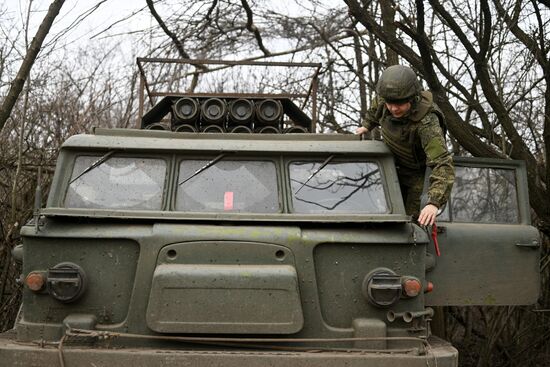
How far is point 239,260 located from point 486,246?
216cm

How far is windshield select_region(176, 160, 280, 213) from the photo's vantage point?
515 cm

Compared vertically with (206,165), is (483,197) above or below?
below

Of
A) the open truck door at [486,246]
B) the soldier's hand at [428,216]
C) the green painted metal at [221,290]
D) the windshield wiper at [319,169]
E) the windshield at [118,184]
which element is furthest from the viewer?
the open truck door at [486,246]

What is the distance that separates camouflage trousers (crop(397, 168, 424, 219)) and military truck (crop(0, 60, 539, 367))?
27 cm

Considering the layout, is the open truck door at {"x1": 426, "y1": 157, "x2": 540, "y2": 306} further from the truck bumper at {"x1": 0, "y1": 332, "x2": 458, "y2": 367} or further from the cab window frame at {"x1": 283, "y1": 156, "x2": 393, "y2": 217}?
the truck bumper at {"x1": 0, "y1": 332, "x2": 458, "y2": 367}

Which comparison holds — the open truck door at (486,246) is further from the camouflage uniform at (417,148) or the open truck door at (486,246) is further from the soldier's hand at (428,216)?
the soldier's hand at (428,216)

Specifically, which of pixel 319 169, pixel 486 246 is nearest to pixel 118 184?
pixel 319 169

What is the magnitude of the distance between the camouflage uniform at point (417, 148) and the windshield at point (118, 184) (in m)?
1.80

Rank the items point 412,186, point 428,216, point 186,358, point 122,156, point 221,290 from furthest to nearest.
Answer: point 412,186 → point 122,156 → point 428,216 → point 221,290 → point 186,358

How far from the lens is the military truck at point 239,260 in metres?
4.52

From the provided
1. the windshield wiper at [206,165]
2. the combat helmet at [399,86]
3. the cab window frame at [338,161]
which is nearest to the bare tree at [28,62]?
the windshield wiper at [206,165]

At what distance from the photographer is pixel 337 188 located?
210 inches

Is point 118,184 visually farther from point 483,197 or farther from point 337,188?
point 483,197

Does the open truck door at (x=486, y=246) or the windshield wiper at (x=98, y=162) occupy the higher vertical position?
the windshield wiper at (x=98, y=162)
